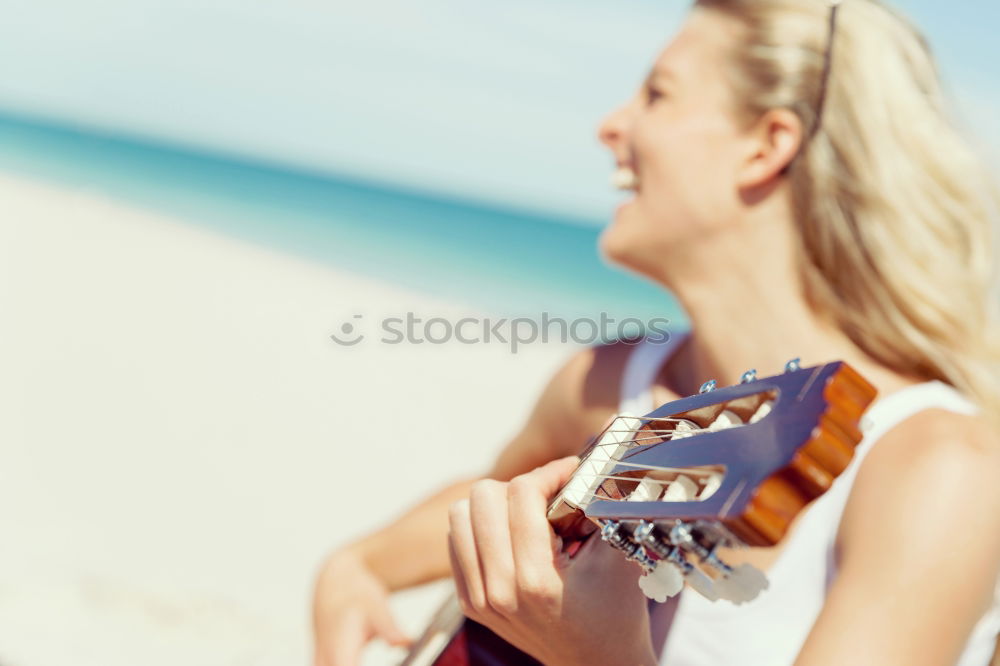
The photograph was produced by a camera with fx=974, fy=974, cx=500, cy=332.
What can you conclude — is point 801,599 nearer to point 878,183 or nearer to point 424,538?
point 878,183

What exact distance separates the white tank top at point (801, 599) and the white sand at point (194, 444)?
76.7 inches

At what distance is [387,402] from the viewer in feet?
23.4

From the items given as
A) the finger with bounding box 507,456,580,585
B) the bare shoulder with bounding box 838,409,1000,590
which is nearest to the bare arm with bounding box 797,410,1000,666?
the bare shoulder with bounding box 838,409,1000,590

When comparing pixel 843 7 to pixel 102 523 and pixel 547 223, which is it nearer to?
pixel 102 523

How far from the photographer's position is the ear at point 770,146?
207 cm

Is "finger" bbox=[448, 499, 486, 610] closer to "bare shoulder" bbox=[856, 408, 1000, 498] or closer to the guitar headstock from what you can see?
A: the guitar headstock

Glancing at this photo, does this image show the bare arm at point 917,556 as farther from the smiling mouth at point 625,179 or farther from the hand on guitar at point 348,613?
the hand on guitar at point 348,613

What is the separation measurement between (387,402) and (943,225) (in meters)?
5.41

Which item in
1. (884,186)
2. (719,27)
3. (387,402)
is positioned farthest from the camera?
(387,402)

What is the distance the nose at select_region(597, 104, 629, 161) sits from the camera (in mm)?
2238

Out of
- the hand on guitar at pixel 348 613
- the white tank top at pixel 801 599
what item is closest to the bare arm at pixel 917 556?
the white tank top at pixel 801 599

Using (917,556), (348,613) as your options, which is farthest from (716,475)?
(348,613)

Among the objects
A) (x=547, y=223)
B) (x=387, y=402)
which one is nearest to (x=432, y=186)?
(x=547, y=223)

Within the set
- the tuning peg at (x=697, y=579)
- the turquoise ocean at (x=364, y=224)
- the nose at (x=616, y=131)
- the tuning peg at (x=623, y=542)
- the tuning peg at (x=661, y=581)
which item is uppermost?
the nose at (x=616, y=131)
